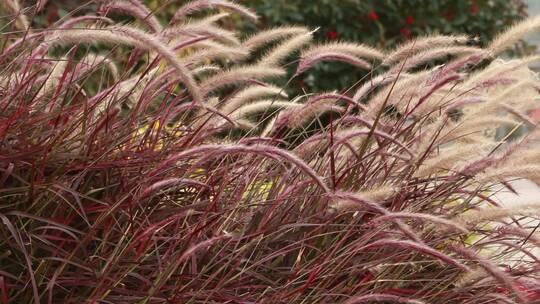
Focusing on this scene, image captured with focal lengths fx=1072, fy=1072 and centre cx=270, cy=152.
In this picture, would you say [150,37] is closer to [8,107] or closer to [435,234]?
[8,107]

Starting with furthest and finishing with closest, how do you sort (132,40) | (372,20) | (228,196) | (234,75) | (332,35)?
(372,20) < (332,35) < (234,75) < (228,196) < (132,40)

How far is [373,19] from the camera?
767 centimetres

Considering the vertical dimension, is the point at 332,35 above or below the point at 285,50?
below

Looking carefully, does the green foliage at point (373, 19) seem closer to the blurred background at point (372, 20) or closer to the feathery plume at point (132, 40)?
the blurred background at point (372, 20)

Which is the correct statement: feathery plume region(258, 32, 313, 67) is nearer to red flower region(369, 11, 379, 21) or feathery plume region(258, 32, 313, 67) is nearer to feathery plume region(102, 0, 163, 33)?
feathery plume region(102, 0, 163, 33)

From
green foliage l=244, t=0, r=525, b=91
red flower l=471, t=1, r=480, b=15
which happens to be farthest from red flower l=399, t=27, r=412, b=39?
red flower l=471, t=1, r=480, b=15

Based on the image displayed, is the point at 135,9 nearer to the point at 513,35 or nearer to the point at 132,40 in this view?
the point at 132,40

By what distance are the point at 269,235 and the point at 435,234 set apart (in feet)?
1.76

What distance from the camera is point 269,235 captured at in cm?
259

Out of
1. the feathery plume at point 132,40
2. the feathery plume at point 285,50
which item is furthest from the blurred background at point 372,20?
the feathery plume at point 132,40

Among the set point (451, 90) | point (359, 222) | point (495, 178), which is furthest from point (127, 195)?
point (451, 90)

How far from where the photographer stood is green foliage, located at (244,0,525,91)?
757cm

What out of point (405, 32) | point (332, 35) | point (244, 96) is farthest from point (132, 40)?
point (405, 32)

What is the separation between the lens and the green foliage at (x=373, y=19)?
757 cm
